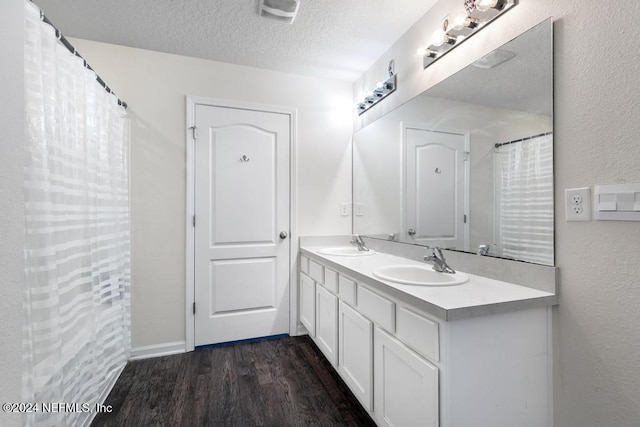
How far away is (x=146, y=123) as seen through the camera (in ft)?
7.29

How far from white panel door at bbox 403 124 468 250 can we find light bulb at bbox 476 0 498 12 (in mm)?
587

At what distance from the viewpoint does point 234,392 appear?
70.0 inches

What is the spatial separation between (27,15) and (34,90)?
246mm

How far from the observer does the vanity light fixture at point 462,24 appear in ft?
4.44

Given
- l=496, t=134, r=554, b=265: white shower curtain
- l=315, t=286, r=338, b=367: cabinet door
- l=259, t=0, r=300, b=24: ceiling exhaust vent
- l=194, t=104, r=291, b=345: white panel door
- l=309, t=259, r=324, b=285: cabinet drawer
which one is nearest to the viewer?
l=496, t=134, r=554, b=265: white shower curtain

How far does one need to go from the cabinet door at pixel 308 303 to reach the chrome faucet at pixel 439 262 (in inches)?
38.4

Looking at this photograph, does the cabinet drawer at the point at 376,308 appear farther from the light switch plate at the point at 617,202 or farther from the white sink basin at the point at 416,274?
the light switch plate at the point at 617,202

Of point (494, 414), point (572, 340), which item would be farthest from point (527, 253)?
point (494, 414)

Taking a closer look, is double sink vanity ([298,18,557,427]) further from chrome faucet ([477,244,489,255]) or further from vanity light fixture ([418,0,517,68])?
vanity light fixture ([418,0,517,68])

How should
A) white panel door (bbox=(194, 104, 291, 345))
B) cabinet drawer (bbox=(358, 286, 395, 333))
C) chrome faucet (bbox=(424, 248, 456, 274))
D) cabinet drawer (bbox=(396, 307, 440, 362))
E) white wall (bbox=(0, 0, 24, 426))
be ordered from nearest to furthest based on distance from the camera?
white wall (bbox=(0, 0, 24, 426)) → cabinet drawer (bbox=(396, 307, 440, 362)) → cabinet drawer (bbox=(358, 286, 395, 333)) → chrome faucet (bbox=(424, 248, 456, 274)) → white panel door (bbox=(194, 104, 291, 345))

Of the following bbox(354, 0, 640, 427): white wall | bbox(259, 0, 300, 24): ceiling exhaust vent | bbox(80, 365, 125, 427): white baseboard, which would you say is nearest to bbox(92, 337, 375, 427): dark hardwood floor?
bbox(80, 365, 125, 427): white baseboard

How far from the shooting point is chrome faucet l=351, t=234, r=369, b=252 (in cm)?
244

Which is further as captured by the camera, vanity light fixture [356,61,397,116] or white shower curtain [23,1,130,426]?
vanity light fixture [356,61,397,116]

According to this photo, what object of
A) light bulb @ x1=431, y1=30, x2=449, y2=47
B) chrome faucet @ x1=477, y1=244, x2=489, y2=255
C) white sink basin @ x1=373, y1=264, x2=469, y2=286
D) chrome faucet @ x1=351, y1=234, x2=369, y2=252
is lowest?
white sink basin @ x1=373, y1=264, x2=469, y2=286
